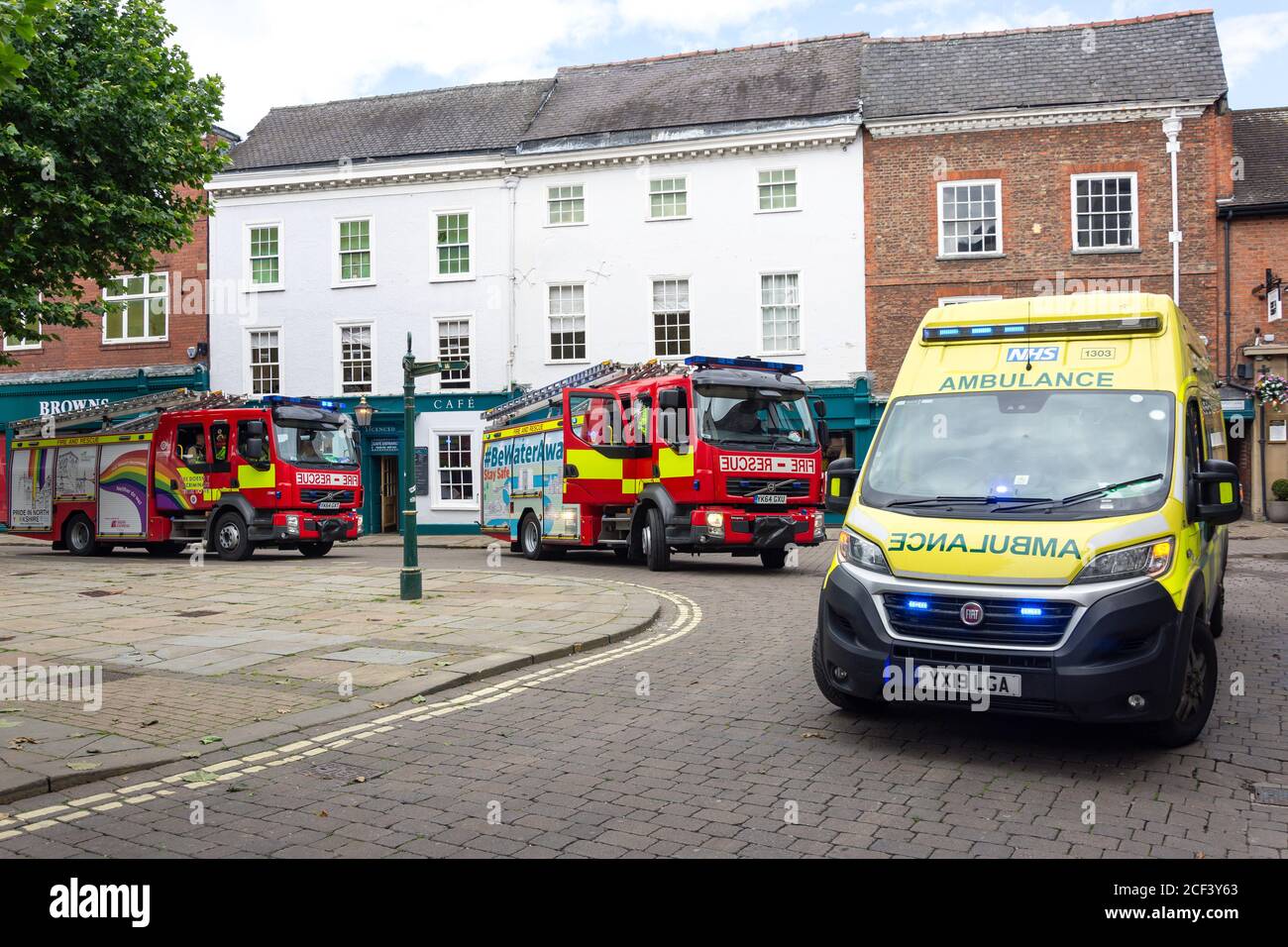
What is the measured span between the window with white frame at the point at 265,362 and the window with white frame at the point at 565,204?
29.7 ft

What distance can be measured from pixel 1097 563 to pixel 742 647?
4526mm

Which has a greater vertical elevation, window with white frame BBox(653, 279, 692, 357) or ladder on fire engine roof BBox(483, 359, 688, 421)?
window with white frame BBox(653, 279, 692, 357)

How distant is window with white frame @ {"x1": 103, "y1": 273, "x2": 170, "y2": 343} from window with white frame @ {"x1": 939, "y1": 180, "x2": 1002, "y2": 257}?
73.9 ft

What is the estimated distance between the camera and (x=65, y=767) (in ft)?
18.8

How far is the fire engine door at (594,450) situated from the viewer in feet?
60.7

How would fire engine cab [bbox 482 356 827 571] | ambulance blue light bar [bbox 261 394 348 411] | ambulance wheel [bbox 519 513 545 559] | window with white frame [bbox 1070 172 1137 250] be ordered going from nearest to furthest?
fire engine cab [bbox 482 356 827 571] < ambulance blue light bar [bbox 261 394 348 411] < ambulance wheel [bbox 519 513 545 559] < window with white frame [bbox 1070 172 1137 250]

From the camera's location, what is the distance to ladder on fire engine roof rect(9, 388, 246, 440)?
74.7 ft

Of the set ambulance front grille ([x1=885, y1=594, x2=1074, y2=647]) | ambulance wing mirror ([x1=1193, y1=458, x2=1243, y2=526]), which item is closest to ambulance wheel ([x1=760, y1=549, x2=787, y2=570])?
ambulance wing mirror ([x1=1193, y1=458, x2=1243, y2=526])

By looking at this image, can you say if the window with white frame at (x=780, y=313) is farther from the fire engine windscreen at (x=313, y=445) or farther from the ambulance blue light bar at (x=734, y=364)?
the fire engine windscreen at (x=313, y=445)

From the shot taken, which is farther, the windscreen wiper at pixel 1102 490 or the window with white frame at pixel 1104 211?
the window with white frame at pixel 1104 211

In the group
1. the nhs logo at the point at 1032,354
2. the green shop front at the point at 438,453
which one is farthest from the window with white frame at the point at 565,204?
the nhs logo at the point at 1032,354

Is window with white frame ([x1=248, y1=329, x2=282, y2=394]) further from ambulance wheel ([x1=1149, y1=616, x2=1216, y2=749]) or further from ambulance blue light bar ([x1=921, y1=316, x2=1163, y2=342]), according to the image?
ambulance wheel ([x1=1149, y1=616, x2=1216, y2=749])
